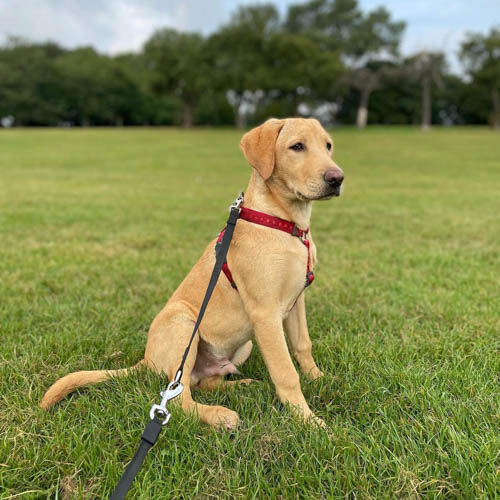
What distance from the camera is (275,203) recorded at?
2.65 metres

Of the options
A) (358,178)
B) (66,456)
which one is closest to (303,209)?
(66,456)

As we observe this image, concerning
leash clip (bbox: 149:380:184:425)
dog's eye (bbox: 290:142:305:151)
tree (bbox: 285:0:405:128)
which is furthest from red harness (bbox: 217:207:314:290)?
tree (bbox: 285:0:405:128)

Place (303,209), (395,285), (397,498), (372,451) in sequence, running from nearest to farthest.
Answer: (397,498) → (372,451) → (303,209) → (395,285)

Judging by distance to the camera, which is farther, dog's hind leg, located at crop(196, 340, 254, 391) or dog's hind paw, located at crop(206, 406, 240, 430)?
dog's hind leg, located at crop(196, 340, 254, 391)

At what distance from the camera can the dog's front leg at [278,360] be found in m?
2.32

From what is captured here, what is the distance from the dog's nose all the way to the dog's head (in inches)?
0.8

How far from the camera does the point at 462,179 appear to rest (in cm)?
1451

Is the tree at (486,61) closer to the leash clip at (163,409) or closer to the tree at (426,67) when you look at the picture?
the tree at (426,67)

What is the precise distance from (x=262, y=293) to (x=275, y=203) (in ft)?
1.99

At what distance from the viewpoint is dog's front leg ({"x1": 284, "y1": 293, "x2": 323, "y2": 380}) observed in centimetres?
277

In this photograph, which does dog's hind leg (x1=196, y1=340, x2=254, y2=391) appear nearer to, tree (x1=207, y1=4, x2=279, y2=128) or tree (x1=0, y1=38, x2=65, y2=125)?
tree (x1=207, y1=4, x2=279, y2=128)

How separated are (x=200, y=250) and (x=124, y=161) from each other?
16.8 m

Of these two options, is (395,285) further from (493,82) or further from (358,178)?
(493,82)

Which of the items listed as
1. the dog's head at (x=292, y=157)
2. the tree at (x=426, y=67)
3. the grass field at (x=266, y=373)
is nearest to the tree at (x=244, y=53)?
the tree at (x=426, y=67)
